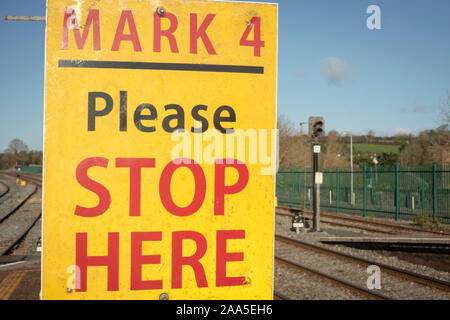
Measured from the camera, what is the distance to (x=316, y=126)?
608 inches

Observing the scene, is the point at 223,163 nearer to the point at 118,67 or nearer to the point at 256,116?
the point at 256,116

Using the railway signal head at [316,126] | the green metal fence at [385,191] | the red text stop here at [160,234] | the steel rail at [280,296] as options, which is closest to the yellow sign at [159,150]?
the red text stop here at [160,234]

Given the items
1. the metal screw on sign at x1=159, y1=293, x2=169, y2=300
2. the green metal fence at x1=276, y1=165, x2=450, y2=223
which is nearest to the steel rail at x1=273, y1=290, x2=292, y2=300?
the metal screw on sign at x1=159, y1=293, x2=169, y2=300

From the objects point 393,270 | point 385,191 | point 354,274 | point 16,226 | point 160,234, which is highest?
point 160,234

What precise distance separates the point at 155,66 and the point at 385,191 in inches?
803

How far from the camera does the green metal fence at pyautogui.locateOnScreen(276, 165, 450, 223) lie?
1702cm

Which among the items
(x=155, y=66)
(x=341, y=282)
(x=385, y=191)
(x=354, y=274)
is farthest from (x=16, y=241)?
(x=385, y=191)

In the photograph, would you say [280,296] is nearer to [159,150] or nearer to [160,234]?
[160,234]

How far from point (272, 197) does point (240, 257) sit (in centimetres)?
31

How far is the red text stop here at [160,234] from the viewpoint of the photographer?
1.71 m

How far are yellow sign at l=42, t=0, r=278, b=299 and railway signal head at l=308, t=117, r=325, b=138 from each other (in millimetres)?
13914

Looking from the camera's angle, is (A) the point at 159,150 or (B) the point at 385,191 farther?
(B) the point at 385,191

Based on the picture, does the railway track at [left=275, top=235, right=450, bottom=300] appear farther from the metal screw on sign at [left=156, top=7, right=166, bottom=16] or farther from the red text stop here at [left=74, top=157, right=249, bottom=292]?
the metal screw on sign at [left=156, top=7, right=166, bottom=16]
